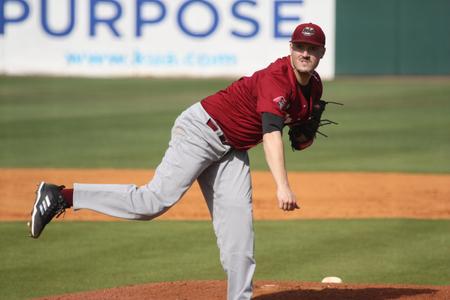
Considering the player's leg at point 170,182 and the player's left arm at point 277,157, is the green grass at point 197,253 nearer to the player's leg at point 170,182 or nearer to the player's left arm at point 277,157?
the player's leg at point 170,182

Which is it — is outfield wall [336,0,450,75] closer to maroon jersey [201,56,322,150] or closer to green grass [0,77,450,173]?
green grass [0,77,450,173]

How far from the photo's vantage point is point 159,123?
17.6m

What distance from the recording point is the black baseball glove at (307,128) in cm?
581

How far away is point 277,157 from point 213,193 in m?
0.59

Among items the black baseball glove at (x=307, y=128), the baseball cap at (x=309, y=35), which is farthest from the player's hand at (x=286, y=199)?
the baseball cap at (x=309, y=35)

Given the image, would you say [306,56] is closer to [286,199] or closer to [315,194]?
[286,199]

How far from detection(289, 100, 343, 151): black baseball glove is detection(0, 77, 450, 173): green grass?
7.16 m

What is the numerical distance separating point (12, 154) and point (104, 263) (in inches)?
270

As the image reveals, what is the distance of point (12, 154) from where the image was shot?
14.4 metres

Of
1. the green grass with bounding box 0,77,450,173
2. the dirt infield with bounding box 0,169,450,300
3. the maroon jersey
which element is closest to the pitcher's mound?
the dirt infield with bounding box 0,169,450,300

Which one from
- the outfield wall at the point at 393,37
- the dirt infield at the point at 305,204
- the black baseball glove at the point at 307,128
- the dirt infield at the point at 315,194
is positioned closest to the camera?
the black baseball glove at the point at 307,128

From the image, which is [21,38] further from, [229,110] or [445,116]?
[229,110]

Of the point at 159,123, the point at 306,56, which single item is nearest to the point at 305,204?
the point at 306,56

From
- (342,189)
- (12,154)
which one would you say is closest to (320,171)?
(342,189)
